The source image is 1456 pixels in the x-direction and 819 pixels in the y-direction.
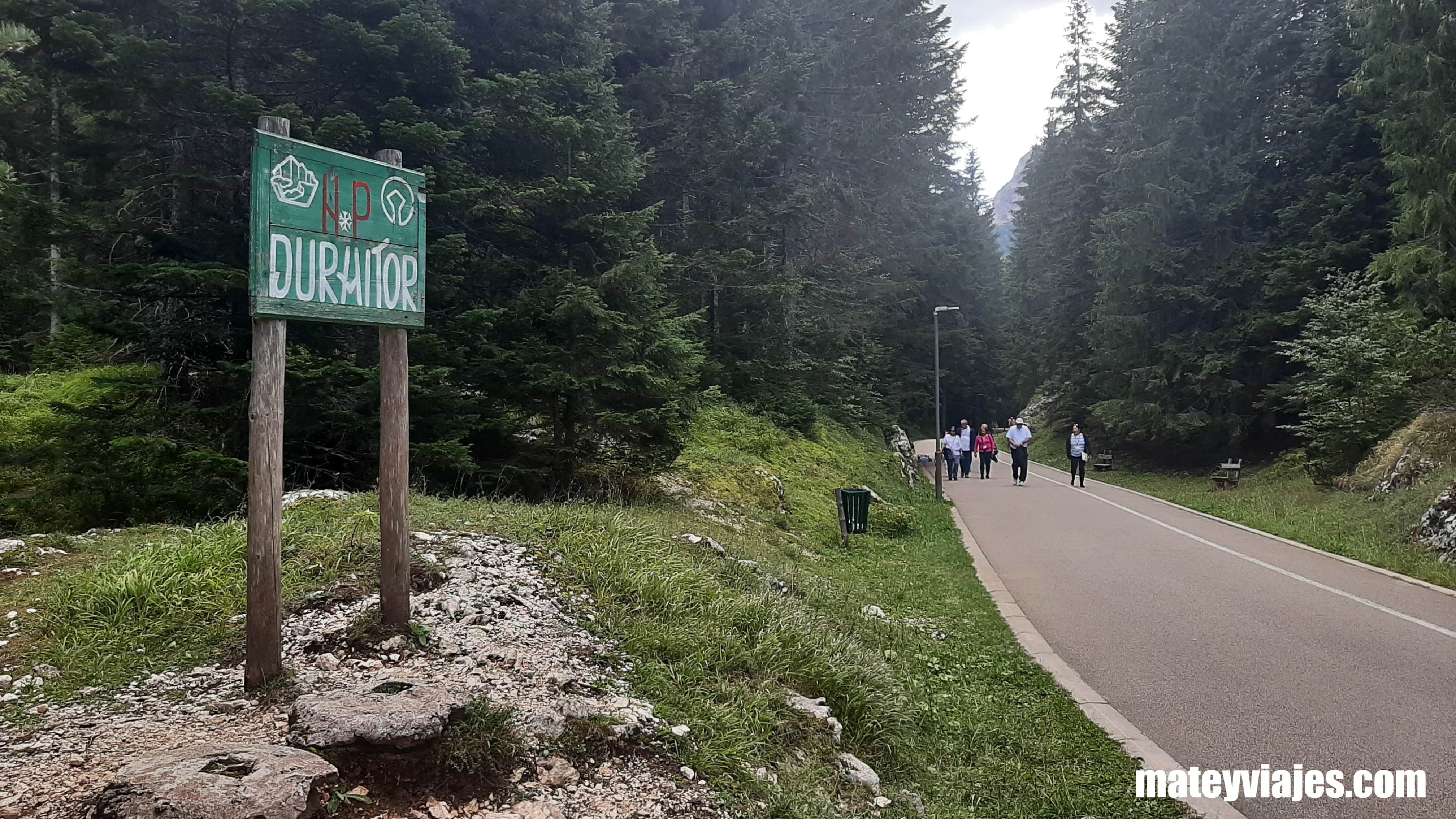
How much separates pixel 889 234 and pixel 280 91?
30.5 meters

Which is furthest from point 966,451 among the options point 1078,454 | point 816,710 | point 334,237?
point 334,237

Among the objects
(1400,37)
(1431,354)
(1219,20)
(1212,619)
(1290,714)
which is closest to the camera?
(1290,714)

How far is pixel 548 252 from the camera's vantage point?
12.8m

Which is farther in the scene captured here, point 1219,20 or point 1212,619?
point 1219,20

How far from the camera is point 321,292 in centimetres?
442

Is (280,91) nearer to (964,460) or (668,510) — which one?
(668,510)

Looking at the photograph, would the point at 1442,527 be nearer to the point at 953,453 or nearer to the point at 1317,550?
the point at 1317,550

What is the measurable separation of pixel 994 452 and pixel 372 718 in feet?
89.3

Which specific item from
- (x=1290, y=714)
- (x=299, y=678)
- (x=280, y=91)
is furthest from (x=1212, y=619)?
(x=280, y=91)

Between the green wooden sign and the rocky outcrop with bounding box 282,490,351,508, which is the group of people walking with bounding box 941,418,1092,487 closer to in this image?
the rocky outcrop with bounding box 282,490,351,508

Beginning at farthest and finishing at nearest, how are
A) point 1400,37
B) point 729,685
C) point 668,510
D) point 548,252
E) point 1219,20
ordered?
point 1219,20
point 1400,37
point 548,252
point 668,510
point 729,685

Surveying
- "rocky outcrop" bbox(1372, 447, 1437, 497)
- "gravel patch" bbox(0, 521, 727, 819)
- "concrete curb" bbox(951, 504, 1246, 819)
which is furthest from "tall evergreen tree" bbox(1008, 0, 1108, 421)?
"gravel patch" bbox(0, 521, 727, 819)

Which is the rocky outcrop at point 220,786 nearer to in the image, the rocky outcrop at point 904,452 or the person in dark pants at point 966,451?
the rocky outcrop at point 904,452

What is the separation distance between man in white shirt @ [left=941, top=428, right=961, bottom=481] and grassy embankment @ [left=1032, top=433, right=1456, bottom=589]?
18.7 ft
